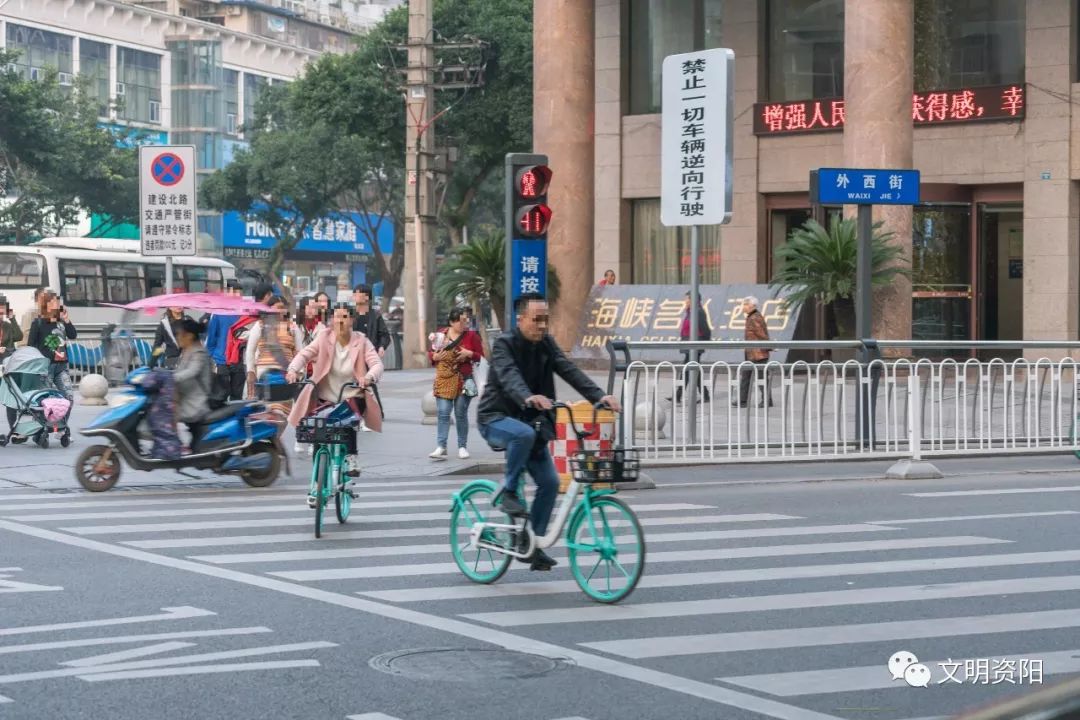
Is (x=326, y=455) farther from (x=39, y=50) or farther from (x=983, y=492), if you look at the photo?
(x=39, y=50)

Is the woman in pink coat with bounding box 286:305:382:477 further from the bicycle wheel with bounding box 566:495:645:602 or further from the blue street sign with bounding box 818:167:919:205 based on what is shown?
the bicycle wheel with bounding box 566:495:645:602

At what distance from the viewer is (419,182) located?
36719 millimetres

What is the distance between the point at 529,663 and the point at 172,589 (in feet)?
9.44

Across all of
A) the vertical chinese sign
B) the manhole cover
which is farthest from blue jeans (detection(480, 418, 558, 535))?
the vertical chinese sign

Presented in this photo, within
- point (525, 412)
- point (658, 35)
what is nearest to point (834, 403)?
point (525, 412)

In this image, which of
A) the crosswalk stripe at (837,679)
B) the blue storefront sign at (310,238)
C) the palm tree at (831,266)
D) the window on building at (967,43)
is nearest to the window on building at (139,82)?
the blue storefront sign at (310,238)

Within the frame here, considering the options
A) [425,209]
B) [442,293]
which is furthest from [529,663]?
[425,209]

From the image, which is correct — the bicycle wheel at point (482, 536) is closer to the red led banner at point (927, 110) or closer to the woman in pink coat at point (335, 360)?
the woman in pink coat at point (335, 360)

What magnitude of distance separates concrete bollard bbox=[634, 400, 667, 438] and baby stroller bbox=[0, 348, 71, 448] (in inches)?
264

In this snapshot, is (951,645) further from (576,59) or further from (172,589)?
Result: (576,59)

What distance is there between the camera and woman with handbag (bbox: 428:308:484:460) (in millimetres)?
16719

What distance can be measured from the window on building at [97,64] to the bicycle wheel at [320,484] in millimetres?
70408

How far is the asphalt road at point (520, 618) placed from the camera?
→ 666cm

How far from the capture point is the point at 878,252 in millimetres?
26781
